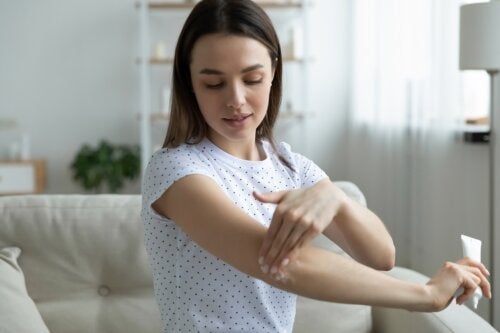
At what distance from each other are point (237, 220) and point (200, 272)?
17 centimetres

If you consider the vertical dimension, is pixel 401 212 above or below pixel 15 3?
below

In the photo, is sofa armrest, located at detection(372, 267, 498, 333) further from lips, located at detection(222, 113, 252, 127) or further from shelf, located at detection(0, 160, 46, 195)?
shelf, located at detection(0, 160, 46, 195)

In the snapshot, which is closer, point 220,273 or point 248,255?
point 248,255

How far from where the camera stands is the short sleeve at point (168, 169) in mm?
1090

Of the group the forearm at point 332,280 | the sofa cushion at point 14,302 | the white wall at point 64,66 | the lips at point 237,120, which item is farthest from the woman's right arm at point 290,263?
the white wall at point 64,66

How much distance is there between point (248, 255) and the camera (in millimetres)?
979

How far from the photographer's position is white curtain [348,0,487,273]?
136 inches

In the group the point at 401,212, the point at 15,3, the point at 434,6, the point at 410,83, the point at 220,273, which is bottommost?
the point at 401,212

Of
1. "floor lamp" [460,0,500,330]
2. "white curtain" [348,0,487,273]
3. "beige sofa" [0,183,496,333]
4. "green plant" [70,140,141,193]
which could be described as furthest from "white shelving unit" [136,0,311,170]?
"beige sofa" [0,183,496,333]

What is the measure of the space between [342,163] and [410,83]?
5.32 feet

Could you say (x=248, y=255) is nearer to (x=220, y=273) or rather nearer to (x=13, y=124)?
(x=220, y=273)

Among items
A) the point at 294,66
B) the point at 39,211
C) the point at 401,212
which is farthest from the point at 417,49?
the point at 39,211

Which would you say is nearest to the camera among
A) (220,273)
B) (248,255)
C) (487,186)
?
(248,255)

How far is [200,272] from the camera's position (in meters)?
1.13
